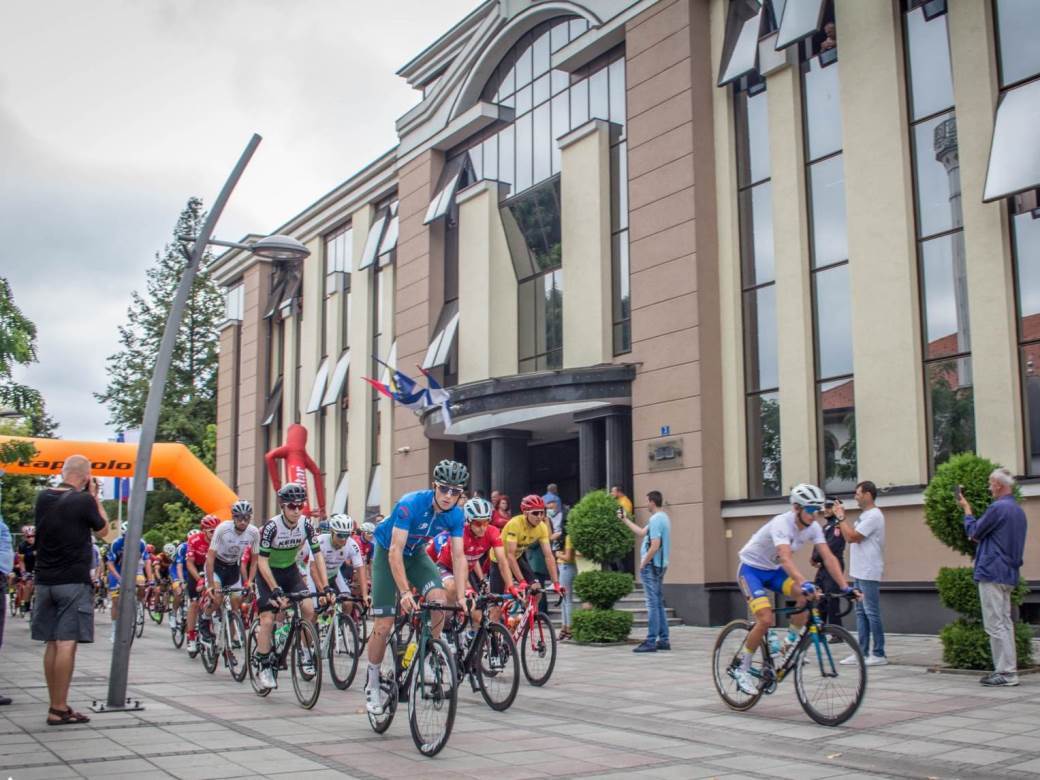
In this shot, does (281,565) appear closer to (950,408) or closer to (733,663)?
(733,663)

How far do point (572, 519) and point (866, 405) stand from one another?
17.1 ft

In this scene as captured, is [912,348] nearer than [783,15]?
Yes

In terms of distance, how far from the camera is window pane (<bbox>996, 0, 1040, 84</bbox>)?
15.8 metres

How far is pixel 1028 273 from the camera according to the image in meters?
15.6

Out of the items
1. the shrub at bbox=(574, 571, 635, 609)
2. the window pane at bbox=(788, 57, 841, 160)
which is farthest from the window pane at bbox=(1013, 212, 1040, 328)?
the shrub at bbox=(574, 571, 635, 609)

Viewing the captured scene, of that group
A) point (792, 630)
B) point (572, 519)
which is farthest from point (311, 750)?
point (572, 519)

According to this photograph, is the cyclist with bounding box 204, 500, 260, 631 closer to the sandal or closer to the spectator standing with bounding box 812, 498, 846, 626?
the sandal

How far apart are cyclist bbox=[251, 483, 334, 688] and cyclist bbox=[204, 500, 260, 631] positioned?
81.7 inches

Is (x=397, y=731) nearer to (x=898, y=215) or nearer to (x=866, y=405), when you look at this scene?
(x=866, y=405)

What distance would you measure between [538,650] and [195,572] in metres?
6.22

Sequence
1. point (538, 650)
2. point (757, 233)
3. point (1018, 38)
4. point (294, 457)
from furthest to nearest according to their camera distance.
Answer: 1. point (294, 457)
2. point (757, 233)
3. point (1018, 38)
4. point (538, 650)

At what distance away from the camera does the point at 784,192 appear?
63.7 feet

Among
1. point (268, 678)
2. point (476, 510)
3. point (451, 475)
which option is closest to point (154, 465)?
point (268, 678)

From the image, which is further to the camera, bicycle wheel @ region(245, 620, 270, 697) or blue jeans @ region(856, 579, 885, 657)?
blue jeans @ region(856, 579, 885, 657)
